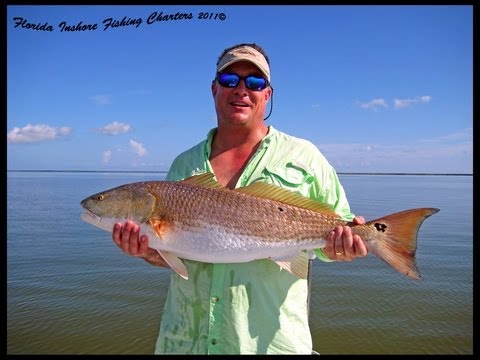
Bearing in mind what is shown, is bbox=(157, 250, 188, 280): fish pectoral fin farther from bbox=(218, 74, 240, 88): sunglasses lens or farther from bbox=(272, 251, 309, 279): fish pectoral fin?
bbox=(218, 74, 240, 88): sunglasses lens

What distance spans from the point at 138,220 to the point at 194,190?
2.09 feet

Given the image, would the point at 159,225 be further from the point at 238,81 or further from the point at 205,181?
the point at 238,81

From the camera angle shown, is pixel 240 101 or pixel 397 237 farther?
pixel 240 101

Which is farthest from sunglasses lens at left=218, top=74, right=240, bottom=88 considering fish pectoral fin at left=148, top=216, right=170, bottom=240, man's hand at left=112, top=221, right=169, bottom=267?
man's hand at left=112, top=221, right=169, bottom=267

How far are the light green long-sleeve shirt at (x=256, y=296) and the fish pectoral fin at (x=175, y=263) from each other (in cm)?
9

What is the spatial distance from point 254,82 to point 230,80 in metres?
0.23

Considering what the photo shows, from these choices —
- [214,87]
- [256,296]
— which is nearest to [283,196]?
[256,296]

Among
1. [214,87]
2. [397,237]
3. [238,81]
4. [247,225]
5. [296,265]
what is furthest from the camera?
[214,87]

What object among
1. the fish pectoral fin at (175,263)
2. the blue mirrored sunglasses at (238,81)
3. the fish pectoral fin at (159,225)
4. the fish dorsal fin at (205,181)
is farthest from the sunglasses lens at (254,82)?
the fish pectoral fin at (175,263)

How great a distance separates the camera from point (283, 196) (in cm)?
368

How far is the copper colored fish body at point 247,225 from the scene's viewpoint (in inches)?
138

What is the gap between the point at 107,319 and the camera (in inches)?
338

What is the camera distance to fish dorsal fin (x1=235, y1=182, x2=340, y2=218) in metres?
3.63

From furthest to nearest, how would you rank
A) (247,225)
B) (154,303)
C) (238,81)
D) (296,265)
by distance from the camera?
(154,303) → (238,81) → (247,225) → (296,265)
